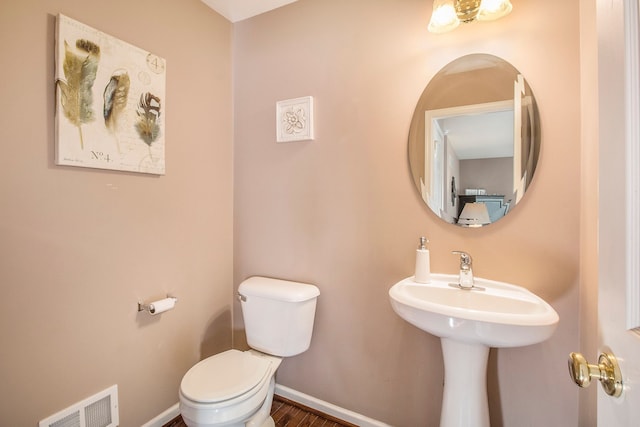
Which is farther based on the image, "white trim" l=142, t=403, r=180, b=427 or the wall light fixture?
"white trim" l=142, t=403, r=180, b=427

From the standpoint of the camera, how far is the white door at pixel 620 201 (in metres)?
0.39

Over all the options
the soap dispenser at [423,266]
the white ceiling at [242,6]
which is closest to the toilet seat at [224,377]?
the soap dispenser at [423,266]

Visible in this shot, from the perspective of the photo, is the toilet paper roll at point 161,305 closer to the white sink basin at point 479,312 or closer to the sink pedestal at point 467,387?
the white sink basin at point 479,312

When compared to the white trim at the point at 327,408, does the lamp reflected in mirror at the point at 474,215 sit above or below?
above

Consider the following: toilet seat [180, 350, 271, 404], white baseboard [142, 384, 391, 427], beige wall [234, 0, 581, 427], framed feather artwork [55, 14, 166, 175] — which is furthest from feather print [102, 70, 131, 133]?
white baseboard [142, 384, 391, 427]

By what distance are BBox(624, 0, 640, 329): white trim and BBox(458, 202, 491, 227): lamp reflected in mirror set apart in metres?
0.89

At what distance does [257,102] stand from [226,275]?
1.12 meters

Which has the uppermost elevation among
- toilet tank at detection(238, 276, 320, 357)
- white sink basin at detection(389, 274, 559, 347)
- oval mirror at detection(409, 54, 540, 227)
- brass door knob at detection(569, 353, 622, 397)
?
oval mirror at detection(409, 54, 540, 227)

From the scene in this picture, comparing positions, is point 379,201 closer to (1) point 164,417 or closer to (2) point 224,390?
(2) point 224,390

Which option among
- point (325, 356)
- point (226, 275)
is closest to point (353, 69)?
point (226, 275)

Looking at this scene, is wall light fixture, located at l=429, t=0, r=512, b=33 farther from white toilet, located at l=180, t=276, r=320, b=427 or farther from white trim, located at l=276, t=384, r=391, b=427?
white trim, located at l=276, t=384, r=391, b=427

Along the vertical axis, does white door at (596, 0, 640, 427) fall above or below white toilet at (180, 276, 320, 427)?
above

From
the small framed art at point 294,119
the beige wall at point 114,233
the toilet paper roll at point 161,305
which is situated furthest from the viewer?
the small framed art at point 294,119

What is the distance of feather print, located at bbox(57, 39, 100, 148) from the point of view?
113cm
